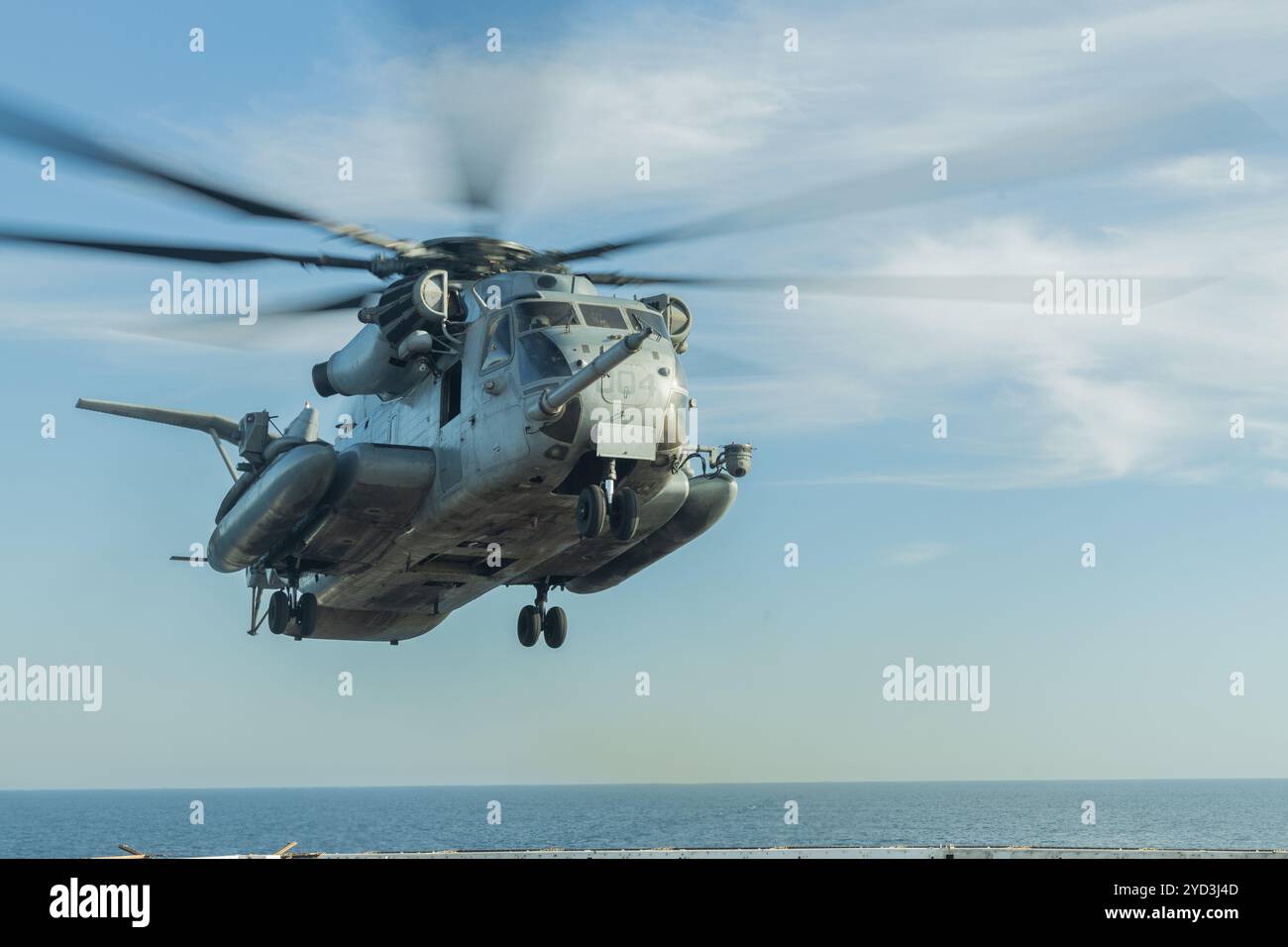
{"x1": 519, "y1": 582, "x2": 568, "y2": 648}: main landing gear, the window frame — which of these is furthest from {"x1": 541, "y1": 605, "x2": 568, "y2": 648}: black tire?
the window frame

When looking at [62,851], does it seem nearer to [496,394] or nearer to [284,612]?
[284,612]

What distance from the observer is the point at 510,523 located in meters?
20.8

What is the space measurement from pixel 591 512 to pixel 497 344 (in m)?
2.99

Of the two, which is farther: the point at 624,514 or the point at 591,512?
the point at 624,514

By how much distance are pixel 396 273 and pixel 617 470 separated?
526cm

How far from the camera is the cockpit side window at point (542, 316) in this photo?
19688 mm

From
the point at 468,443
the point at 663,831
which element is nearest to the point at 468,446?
the point at 468,443

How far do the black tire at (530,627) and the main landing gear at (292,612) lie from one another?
369 cm

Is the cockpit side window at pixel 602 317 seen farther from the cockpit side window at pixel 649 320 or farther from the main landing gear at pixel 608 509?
the main landing gear at pixel 608 509

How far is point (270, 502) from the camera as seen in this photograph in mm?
21047

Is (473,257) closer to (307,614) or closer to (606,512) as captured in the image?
(606,512)

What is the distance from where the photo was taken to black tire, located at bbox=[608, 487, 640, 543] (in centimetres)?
1892

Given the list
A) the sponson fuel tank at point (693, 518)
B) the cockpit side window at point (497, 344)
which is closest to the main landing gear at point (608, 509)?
the cockpit side window at point (497, 344)

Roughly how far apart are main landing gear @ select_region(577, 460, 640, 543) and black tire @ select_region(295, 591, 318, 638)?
7.36 metres
